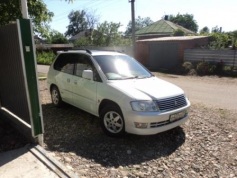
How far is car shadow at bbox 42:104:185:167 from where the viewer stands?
4.30m

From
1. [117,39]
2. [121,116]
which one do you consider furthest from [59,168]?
[117,39]

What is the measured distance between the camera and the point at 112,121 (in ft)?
16.3

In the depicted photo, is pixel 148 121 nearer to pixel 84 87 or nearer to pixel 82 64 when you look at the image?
pixel 84 87

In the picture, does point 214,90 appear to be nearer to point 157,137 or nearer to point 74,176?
point 157,137

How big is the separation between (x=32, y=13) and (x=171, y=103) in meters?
8.36

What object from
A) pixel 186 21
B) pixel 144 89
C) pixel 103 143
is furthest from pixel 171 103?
pixel 186 21

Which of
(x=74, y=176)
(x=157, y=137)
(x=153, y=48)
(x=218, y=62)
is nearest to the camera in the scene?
(x=74, y=176)

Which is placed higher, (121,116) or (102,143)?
(121,116)

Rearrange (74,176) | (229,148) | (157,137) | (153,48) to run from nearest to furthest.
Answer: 1. (74,176)
2. (229,148)
3. (157,137)
4. (153,48)

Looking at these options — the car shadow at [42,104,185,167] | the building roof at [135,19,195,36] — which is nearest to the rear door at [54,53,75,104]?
the car shadow at [42,104,185,167]

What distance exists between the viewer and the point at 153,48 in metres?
20.4

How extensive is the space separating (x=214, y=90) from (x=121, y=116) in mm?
7416

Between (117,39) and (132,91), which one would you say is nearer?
(132,91)

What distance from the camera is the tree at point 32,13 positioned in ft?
30.9
